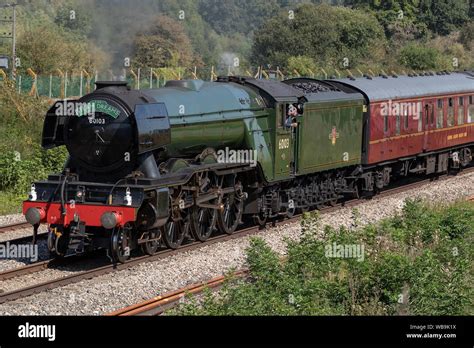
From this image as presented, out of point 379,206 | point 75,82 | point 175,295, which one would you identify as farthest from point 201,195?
point 75,82

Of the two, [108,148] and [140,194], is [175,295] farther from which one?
[108,148]

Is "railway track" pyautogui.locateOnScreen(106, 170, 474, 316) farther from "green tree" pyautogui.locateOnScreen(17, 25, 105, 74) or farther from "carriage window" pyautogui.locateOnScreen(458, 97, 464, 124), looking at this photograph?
"green tree" pyautogui.locateOnScreen(17, 25, 105, 74)

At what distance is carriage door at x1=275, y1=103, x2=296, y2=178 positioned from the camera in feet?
58.1

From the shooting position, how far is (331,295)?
11516mm

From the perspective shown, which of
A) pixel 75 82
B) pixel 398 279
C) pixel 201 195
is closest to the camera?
pixel 398 279

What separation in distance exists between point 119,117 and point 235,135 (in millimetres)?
3315

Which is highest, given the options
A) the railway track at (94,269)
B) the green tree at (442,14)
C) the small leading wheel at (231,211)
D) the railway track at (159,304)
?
the green tree at (442,14)

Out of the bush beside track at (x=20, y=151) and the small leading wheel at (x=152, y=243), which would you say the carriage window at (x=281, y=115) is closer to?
the small leading wheel at (x=152, y=243)

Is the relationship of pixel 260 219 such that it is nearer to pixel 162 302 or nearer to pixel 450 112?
pixel 162 302

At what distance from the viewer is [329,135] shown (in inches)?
769

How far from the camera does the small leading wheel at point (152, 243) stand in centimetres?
1437

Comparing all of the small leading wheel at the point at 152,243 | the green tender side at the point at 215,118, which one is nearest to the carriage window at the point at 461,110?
the green tender side at the point at 215,118

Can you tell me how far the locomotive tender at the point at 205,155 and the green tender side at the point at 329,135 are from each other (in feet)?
0.09

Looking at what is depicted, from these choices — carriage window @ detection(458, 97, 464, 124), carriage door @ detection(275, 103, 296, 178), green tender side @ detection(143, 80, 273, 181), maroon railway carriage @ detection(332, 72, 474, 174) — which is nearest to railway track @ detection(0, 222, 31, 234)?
green tender side @ detection(143, 80, 273, 181)
